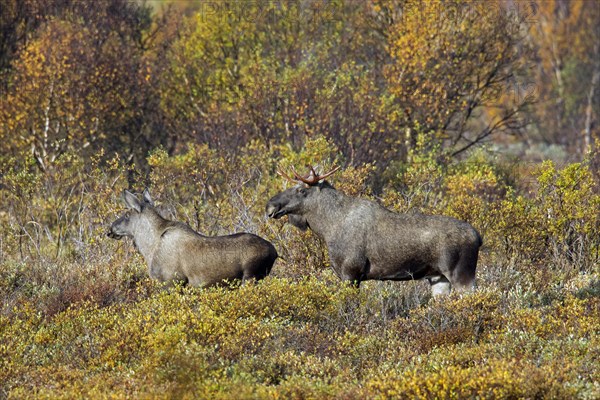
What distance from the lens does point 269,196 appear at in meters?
18.6

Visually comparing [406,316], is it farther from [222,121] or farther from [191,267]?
[222,121]

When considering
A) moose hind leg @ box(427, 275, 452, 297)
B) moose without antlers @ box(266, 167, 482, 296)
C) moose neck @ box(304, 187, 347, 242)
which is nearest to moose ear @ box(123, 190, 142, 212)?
moose without antlers @ box(266, 167, 482, 296)

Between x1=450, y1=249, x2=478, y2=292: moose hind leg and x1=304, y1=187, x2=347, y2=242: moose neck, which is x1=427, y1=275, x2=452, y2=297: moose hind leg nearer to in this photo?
x1=450, y1=249, x2=478, y2=292: moose hind leg

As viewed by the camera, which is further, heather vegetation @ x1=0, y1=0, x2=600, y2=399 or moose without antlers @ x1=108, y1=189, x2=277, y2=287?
moose without antlers @ x1=108, y1=189, x2=277, y2=287

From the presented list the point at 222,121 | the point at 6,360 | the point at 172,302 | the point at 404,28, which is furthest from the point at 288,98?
the point at 6,360

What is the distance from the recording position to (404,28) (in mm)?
28391

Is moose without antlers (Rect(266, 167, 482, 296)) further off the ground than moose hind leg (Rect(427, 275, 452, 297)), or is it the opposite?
moose without antlers (Rect(266, 167, 482, 296))

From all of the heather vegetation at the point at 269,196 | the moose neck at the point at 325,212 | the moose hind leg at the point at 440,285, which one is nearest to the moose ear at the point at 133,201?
the heather vegetation at the point at 269,196

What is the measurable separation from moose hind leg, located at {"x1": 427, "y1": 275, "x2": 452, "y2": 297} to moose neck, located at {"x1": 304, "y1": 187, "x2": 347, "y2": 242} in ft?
4.86

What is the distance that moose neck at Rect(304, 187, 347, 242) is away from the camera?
13.3 m

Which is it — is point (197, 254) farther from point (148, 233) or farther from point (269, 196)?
point (269, 196)

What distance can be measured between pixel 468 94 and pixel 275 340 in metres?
18.0

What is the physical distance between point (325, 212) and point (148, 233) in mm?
2467

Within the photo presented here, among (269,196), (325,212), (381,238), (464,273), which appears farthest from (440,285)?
(269,196)
